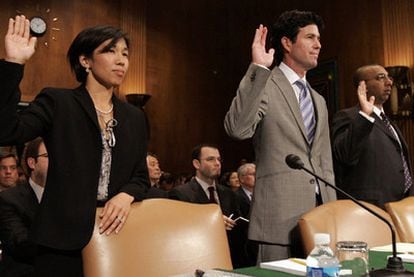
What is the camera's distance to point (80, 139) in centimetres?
178

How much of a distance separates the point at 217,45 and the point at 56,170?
7.79 metres

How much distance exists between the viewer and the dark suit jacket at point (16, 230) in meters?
2.61

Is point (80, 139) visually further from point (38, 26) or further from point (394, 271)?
point (38, 26)

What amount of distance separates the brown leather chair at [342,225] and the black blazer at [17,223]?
4.59 feet

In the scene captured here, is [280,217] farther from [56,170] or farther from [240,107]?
[56,170]

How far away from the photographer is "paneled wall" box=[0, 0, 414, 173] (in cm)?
712

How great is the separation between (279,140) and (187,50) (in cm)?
700

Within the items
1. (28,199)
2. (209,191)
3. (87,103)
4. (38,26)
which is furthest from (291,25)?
(38,26)

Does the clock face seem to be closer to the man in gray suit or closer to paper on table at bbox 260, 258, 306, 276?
the man in gray suit

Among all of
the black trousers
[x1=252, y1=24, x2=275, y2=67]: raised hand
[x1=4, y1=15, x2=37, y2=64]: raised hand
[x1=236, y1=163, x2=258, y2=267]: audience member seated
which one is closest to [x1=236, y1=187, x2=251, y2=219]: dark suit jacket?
[x1=236, y1=163, x2=258, y2=267]: audience member seated

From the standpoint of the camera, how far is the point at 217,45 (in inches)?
366

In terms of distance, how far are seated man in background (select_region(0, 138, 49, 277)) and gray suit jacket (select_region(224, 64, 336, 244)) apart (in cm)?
115

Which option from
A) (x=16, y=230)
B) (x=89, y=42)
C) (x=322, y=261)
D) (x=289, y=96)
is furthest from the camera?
(x=16, y=230)

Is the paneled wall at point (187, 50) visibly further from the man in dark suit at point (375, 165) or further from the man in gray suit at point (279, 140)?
the man in gray suit at point (279, 140)
